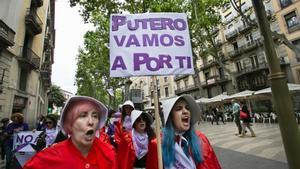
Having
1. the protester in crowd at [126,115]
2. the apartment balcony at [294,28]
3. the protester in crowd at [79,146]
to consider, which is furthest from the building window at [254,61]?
the protester in crowd at [79,146]

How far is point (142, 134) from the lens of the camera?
3449 millimetres

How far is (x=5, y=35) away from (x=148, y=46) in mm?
11924

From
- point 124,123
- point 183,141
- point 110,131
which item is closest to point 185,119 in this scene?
point 183,141

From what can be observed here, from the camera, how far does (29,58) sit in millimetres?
16281

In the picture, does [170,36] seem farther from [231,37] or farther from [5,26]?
[231,37]

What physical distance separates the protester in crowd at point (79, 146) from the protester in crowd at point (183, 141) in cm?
60

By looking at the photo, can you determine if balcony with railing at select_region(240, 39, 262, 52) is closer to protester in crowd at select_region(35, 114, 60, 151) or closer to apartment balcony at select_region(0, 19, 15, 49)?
apartment balcony at select_region(0, 19, 15, 49)

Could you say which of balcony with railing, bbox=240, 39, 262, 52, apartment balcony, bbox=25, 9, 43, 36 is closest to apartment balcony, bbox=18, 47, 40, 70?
apartment balcony, bbox=25, 9, 43, 36

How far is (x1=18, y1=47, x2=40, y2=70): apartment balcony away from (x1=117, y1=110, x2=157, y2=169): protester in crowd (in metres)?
13.9

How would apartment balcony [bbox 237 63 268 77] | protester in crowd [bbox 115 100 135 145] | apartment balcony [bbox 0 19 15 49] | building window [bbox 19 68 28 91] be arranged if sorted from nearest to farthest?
1. protester in crowd [bbox 115 100 135 145]
2. apartment balcony [bbox 0 19 15 49]
3. building window [bbox 19 68 28 91]
4. apartment balcony [bbox 237 63 268 77]

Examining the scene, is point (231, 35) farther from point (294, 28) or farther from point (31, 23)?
point (31, 23)

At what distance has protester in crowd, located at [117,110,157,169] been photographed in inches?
93.5

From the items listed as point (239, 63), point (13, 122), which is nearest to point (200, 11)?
point (239, 63)

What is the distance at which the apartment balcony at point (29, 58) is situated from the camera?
1488cm
